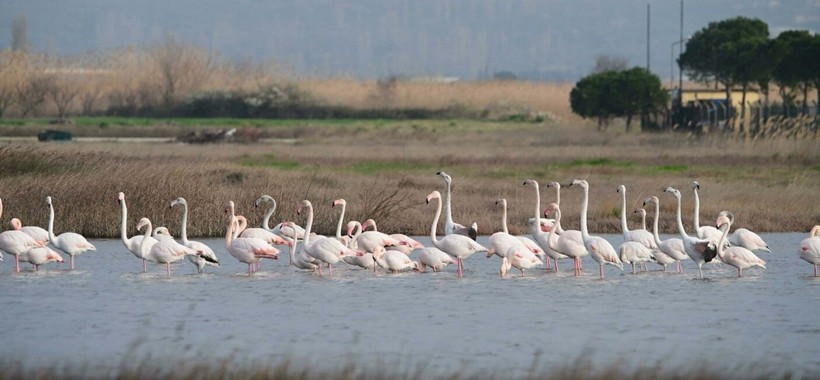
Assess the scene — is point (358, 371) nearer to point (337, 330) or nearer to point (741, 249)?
point (337, 330)

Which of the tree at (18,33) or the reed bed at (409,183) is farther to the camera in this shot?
the tree at (18,33)

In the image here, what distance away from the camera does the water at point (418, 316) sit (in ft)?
37.3

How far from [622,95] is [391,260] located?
52110 millimetres

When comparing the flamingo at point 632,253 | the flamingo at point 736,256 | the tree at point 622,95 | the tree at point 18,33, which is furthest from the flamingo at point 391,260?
the tree at point 18,33

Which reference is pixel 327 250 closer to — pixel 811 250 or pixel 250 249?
pixel 250 249

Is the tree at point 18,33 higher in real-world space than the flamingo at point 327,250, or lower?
higher

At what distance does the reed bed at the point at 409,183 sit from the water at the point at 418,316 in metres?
2.86

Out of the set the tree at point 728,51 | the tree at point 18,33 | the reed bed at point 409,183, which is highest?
the tree at point 18,33

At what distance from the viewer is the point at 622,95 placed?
2643 inches

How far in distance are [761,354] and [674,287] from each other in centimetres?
416

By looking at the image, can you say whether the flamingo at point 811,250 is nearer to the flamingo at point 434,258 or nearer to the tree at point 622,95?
the flamingo at point 434,258

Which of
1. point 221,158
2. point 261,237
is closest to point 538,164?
point 221,158

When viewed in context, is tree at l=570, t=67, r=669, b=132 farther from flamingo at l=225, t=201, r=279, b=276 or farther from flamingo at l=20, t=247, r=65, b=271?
flamingo at l=20, t=247, r=65, b=271

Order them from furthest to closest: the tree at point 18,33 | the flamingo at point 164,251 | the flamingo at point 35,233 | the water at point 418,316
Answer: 1. the tree at point 18,33
2. the flamingo at point 35,233
3. the flamingo at point 164,251
4. the water at point 418,316
